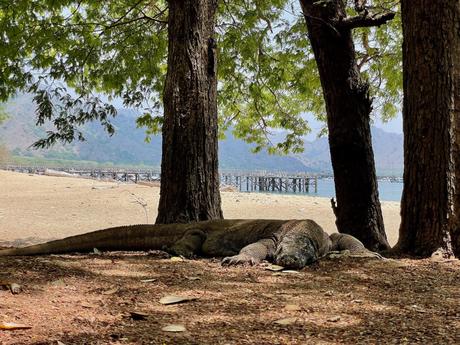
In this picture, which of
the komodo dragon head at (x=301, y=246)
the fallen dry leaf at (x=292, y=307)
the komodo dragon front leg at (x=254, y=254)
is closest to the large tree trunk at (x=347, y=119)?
the komodo dragon head at (x=301, y=246)

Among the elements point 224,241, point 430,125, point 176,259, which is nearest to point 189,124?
point 224,241

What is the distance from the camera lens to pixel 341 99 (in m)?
6.35

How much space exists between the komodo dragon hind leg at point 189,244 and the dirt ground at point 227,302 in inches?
7.6

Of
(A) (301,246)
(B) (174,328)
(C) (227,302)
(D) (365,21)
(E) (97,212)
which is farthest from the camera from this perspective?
(E) (97,212)

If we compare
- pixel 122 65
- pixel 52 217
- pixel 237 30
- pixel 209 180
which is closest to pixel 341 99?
pixel 209 180

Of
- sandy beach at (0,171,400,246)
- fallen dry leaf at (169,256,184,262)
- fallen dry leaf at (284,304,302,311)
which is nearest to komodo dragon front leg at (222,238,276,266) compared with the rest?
fallen dry leaf at (169,256,184,262)

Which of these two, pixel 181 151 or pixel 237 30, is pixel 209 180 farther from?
pixel 237 30

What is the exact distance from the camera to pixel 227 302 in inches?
107

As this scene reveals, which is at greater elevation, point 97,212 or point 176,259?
point 176,259

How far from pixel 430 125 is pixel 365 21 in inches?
76.0

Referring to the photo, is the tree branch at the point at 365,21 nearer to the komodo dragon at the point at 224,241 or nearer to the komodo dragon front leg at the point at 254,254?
the komodo dragon at the point at 224,241

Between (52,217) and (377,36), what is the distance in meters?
9.38

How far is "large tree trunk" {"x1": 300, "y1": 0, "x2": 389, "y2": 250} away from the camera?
6293 millimetres

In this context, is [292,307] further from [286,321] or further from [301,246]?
[301,246]
